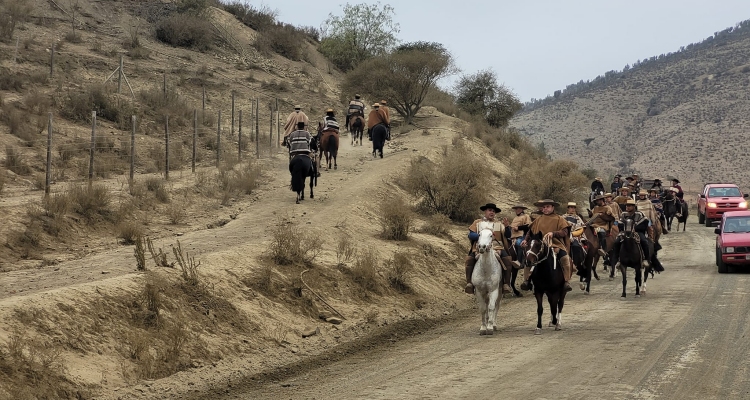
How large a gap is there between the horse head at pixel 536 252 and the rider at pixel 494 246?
384 millimetres

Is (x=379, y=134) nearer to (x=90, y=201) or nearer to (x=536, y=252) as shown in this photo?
(x=90, y=201)

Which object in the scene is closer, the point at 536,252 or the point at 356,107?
the point at 536,252

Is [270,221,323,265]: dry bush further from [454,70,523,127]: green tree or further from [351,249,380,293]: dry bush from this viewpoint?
[454,70,523,127]: green tree

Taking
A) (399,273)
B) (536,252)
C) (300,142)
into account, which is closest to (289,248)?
(399,273)

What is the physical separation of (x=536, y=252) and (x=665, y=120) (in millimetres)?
103227

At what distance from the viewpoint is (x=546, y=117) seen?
444ft

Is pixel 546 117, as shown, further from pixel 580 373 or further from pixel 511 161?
pixel 580 373

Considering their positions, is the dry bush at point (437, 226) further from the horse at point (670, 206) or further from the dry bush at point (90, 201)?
the horse at point (670, 206)

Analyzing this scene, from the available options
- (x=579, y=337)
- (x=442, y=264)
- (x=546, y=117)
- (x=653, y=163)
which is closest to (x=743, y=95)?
(x=653, y=163)

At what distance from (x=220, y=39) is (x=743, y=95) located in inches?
2848

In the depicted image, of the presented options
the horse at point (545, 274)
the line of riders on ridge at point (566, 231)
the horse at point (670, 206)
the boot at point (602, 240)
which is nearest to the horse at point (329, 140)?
the line of riders on ridge at point (566, 231)

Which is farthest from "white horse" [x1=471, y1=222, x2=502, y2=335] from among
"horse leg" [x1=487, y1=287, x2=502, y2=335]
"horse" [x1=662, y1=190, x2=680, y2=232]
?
"horse" [x1=662, y1=190, x2=680, y2=232]

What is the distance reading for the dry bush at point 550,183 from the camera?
41.5 metres

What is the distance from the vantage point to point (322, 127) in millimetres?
34156
